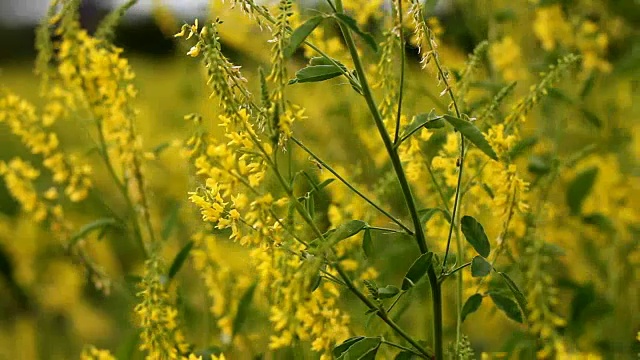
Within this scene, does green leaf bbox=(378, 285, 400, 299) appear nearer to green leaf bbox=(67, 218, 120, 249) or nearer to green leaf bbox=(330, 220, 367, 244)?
green leaf bbox=(330, 220, 367, 244)

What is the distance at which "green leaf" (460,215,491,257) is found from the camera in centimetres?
128

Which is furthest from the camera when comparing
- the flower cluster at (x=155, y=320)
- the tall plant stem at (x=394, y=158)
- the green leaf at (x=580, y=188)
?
the green leaf at (x=580, y=188)

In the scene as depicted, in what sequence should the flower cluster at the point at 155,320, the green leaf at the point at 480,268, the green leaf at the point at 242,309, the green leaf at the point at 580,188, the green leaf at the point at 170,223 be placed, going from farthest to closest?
1. the green leaf at the point at 580,188
2. the green leaf at the point at 170,223
3. the green leaf at the point at 242,309
4. the flower cluster at the point at 155,320
5. the green leaf at the point at 480,268

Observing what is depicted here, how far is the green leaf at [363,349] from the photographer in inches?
46.5

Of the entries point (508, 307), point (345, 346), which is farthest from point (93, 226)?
point (508, 307)

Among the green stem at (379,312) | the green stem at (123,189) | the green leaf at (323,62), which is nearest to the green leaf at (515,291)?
the green stem at (379,312)

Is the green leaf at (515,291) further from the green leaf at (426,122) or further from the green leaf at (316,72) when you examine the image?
the green leaf at (316,72)

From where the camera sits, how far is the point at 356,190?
116 centimetres

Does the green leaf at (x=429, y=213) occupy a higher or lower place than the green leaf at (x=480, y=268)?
higher

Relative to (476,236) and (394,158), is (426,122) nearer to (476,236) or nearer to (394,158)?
(394,158)

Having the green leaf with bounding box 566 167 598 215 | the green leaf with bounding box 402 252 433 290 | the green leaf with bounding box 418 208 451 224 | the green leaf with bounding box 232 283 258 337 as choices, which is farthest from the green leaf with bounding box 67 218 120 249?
the green leaf with bounding box 566 167 598 215

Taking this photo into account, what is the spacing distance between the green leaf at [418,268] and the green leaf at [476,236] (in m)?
0.13

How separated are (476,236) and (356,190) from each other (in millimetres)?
225

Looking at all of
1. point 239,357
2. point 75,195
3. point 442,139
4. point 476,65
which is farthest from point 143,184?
point 476,65
